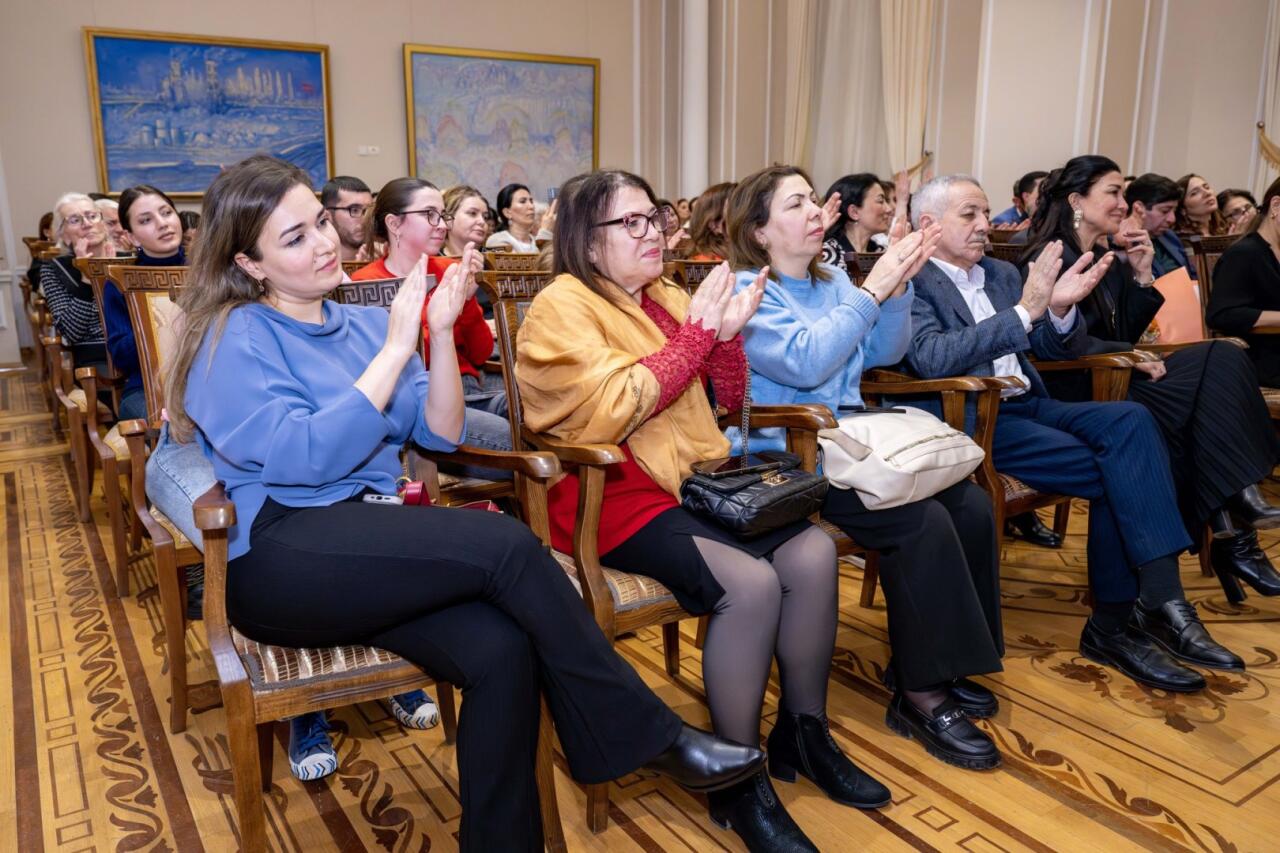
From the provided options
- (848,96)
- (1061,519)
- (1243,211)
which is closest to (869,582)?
(1061,519)

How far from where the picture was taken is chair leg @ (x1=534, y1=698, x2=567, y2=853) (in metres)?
1.59

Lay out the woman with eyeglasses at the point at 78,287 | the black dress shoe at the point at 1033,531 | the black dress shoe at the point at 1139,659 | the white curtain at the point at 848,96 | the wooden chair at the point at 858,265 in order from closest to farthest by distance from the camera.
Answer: the black dress shoe at the point at 1139,659
the wooden chair at the point at 858,265
the black dress shoe at the point at 1033,531
the woman with eyeglasses at the point at 78,287
the white curtain at the point at 848,96

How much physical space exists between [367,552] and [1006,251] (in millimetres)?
2445

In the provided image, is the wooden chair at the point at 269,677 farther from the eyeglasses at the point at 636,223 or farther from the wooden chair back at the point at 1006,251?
the wooden chair back at the point at 1006,251

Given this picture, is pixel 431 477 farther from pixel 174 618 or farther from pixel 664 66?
pixel 664 66

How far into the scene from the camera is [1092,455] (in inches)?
93.0

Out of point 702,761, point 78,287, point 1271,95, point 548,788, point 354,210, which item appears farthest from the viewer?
point 1271,95

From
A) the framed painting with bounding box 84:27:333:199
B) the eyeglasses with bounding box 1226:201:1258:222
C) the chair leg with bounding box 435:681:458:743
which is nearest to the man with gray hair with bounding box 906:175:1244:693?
the chair leg with bounding box 435:681:458:743

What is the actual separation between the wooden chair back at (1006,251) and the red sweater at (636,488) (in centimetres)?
151

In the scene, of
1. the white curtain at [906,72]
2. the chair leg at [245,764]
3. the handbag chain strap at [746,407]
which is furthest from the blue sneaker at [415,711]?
the white curtain at [906,72]

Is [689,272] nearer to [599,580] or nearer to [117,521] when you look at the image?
[599,580]

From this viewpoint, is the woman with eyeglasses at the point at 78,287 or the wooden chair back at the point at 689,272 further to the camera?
the woman with eyeglasses at the point at 78,287

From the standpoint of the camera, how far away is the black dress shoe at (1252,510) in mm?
2562

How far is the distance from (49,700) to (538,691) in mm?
1515
